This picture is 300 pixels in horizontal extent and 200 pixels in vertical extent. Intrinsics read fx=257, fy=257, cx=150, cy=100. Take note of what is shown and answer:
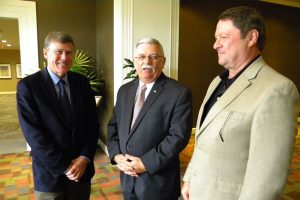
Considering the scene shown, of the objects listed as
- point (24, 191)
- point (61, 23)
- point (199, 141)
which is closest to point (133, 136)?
point (199, 141)

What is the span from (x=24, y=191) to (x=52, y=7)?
3199 millimetres

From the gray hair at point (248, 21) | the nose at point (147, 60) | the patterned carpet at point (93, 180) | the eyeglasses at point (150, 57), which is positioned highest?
the gray hair at point (248, 21)

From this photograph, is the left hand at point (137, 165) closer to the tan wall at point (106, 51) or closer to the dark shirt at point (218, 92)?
the dark shirt at point (218, 92)

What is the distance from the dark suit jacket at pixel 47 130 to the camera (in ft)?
5.37

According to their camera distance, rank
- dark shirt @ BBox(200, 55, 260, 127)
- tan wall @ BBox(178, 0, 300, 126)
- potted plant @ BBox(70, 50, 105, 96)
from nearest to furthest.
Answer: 1. dark shirt @ BBox(200, 55, 260, 127)
2. potted plant @ BBox(70, 50, 105, 96)
3. tan wall @ BBox(178, 0, 300, 126)

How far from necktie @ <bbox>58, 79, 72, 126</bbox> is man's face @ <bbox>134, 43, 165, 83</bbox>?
53 centimetres

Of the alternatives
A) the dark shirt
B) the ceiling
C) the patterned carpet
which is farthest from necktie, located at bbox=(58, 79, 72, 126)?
the ceiling

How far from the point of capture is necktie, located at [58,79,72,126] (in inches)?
68.2

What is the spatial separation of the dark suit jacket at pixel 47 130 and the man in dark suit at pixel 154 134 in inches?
13.3

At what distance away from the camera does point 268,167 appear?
1.00m

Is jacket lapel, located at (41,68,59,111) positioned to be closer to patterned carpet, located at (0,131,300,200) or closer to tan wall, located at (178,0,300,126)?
patterned carpet, located at (0,131,300,200)

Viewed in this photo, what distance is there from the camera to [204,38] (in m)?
5.70

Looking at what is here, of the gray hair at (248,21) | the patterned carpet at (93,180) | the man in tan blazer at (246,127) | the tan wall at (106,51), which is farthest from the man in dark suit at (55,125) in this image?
the tan wall at (106,51)

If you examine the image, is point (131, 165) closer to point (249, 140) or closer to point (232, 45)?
point (249, 140)
